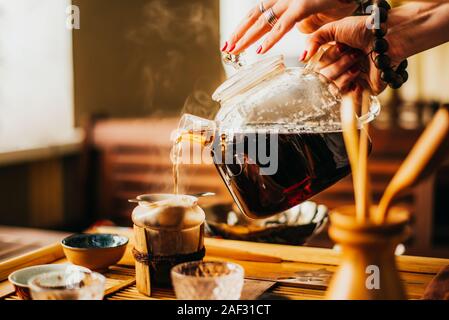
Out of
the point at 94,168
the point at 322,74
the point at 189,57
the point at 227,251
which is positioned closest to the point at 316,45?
the point at 322,74

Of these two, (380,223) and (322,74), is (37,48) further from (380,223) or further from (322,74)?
(380,223)

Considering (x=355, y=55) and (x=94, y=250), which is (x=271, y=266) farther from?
(x=355, y=55)

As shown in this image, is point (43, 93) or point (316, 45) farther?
point (43, 93)

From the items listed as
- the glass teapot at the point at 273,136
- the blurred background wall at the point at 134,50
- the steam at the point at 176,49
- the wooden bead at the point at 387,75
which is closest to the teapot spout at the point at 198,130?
the glass teapot at the point at 273,136

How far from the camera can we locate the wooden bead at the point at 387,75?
1.14m

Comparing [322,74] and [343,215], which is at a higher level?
[322,74]

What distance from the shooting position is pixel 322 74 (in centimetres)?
112

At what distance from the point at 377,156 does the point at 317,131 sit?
2.10 metres

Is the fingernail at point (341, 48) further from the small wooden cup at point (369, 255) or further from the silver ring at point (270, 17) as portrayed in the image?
the small wooden cup at point (369, 255)

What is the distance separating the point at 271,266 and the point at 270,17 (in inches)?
21.0

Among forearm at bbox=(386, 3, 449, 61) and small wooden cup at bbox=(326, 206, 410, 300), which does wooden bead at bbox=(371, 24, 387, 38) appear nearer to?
forearm at bbox=(386, 3, 449, 61)

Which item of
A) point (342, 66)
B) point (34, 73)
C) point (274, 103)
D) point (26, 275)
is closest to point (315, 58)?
point (342, 66)

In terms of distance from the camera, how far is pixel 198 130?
101cm

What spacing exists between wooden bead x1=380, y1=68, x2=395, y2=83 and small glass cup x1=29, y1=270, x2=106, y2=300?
68cm
